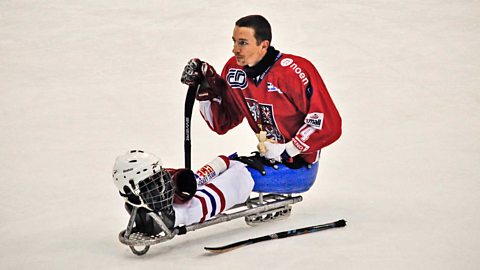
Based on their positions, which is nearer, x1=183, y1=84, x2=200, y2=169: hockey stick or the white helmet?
the white helmet

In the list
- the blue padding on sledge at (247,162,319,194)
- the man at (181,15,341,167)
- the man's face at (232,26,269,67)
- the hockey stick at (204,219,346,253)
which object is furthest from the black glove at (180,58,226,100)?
the hockey stick at (204,219,346,253)

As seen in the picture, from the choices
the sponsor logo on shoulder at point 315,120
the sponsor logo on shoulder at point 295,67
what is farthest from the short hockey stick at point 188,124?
the sponsor logo on shoulder at point 315,120

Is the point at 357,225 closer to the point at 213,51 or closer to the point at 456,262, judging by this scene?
the point at 456,262

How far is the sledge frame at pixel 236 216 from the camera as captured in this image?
3.95 meters

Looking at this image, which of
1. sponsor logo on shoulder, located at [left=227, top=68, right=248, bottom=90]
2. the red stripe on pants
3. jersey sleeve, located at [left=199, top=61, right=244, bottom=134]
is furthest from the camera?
jersey sleeve, located at [left=199, top=61, right=244, bottom=134]

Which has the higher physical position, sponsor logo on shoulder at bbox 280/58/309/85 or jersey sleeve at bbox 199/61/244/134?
sponsor logo on shoulder at bbox 280/58/309/85

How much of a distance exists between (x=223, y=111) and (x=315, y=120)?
517 mm

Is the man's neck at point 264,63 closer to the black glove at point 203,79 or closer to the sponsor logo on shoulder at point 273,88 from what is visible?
the sponsor logo on shoulder at point 273,88

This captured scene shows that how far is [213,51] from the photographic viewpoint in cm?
700

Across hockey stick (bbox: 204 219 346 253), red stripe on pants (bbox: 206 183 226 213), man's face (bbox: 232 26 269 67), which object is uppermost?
man's face (bbox: 232 26 269 67)

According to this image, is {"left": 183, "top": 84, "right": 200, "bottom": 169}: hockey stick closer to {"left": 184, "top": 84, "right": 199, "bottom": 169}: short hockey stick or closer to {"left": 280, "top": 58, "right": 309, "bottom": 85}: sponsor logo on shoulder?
{"left": 184, "top": 84, "right": 199, "bottom": 169}: short hockey stick

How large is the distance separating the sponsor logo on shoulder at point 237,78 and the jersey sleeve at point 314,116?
250 millimetres

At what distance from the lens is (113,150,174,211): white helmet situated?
3.91 m

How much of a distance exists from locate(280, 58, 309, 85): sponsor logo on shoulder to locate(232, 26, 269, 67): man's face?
9 cm
